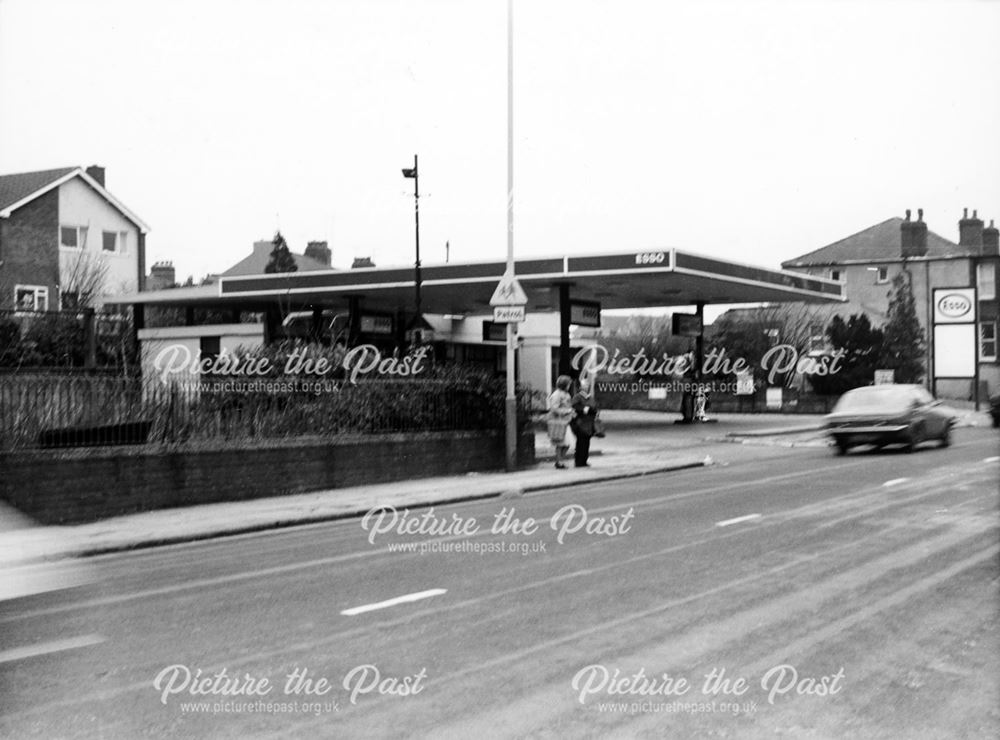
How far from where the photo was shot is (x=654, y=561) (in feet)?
34.9

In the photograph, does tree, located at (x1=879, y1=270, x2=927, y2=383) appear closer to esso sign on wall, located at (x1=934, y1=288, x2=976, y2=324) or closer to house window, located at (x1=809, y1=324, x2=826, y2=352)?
esso sign on wall, located at (x1=934, y1=288, x2=976, y2=324)

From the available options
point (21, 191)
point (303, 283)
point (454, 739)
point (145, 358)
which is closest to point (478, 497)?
point (145, 358)

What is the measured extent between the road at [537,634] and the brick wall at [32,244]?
770 inches

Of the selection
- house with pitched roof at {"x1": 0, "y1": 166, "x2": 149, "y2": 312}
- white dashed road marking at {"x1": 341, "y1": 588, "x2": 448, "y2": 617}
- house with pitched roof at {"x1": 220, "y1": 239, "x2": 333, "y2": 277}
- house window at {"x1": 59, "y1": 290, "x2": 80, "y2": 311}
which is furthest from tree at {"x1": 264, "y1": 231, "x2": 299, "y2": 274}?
white dashed road marking at {"x1": 341, "y1": 588, "x2": 448, "y2": 617}

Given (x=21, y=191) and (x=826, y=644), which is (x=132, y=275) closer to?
(x=21, y=191)

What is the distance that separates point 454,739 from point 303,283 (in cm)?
3501

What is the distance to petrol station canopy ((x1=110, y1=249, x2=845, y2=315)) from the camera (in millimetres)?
32125

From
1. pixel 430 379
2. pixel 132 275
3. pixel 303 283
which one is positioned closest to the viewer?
pixel 430 379

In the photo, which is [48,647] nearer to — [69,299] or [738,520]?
[738,520]

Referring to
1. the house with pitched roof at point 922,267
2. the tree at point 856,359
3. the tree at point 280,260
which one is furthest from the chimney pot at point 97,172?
the house with pitched roof at point 922,267

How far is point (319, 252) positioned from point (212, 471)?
41988 millimetres

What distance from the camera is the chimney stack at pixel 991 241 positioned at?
6484cm

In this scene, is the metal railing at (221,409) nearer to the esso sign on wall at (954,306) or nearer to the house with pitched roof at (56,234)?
the house with pitched roof at (56,234)

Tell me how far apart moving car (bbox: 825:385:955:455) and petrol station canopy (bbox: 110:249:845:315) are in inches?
286
